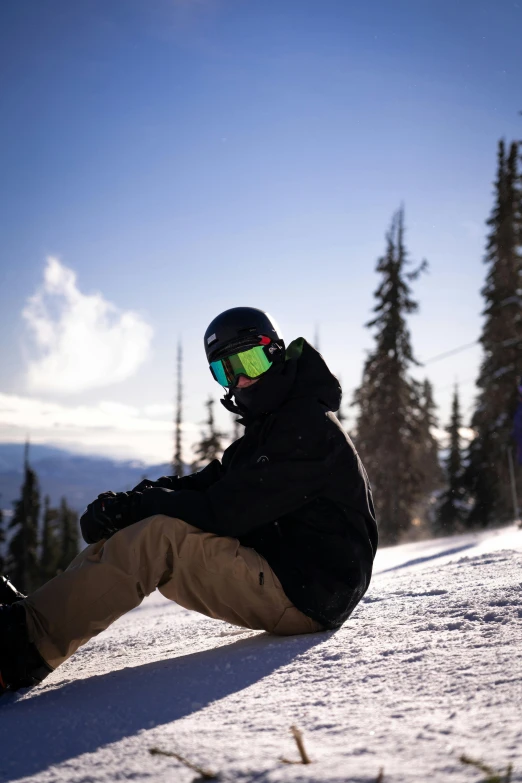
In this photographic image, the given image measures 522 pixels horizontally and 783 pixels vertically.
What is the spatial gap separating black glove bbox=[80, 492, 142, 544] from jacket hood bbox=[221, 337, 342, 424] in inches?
29.4

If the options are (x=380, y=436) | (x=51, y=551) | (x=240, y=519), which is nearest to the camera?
(x=240, y=519)

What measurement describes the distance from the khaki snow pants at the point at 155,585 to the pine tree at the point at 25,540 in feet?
111

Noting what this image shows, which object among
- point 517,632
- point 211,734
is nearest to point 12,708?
point 211,734

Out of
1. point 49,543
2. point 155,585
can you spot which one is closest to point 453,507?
point 155,585

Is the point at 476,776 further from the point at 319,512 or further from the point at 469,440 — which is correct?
the point at 469,440

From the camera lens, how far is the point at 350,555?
9.25ft

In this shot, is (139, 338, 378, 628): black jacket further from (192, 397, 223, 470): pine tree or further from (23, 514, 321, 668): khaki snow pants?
(192, 397, 223, 470): pine tree

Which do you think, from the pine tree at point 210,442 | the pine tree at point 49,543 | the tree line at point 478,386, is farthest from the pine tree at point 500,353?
the pine tree at point 49,543

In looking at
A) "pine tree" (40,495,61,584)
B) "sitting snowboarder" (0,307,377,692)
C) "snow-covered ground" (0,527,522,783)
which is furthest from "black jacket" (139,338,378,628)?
"pine tree" (40,495,61,584)

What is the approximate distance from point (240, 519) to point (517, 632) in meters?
1.23

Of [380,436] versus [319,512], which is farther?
[380,436]

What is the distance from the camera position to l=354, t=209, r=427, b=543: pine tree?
87.2 feet

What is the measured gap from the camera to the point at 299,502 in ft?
9.12

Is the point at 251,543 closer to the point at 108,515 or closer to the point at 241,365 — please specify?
the point at 108,515
